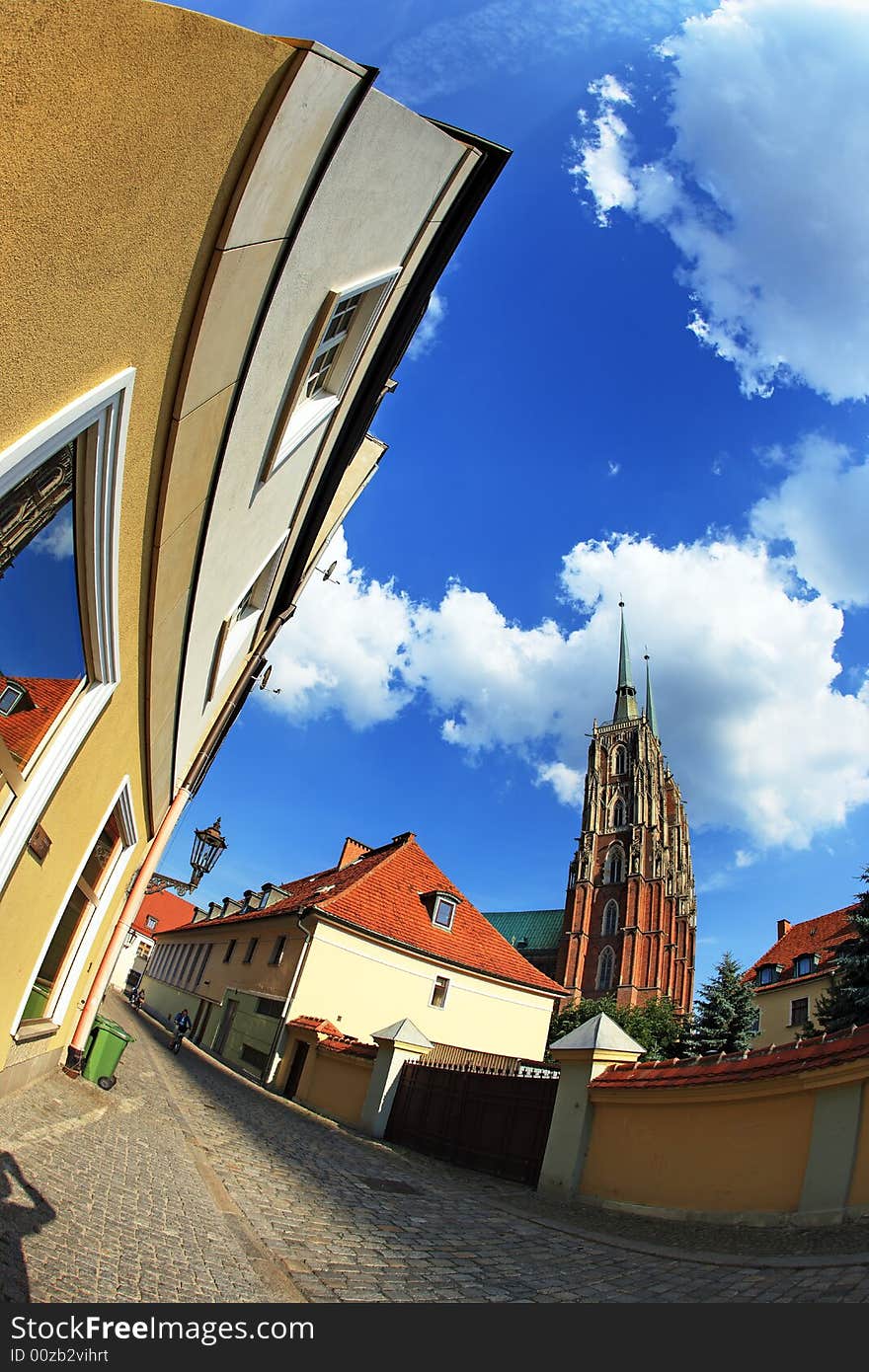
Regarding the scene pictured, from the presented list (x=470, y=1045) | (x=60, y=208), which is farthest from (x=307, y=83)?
(x=470, y=1045)

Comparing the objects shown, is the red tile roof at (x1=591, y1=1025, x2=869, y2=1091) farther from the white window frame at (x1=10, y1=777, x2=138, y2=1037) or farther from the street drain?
the white window frame at (x1=10, y1=777, x2=138, y2=1037)

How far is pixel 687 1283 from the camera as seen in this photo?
461 cm

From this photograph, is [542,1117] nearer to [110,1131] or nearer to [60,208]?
[110,1131]

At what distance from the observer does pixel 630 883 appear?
195 ft

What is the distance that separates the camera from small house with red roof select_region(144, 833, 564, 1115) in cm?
1867

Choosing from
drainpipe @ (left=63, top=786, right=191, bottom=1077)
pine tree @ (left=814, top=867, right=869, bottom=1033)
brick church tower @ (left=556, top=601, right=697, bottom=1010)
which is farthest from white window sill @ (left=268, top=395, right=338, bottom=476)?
brick church tower @ (left=556, top=601, right=697, bottom=1010)

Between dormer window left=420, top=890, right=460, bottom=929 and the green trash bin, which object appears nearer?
the green trash bin

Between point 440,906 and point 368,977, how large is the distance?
4.13 metres

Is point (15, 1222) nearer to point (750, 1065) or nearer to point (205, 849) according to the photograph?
point (750, 1065)

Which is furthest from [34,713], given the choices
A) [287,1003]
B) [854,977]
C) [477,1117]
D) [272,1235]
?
[854,977]

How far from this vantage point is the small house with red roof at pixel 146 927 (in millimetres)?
49719

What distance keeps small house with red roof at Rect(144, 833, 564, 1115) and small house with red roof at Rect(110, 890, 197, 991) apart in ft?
89.8
